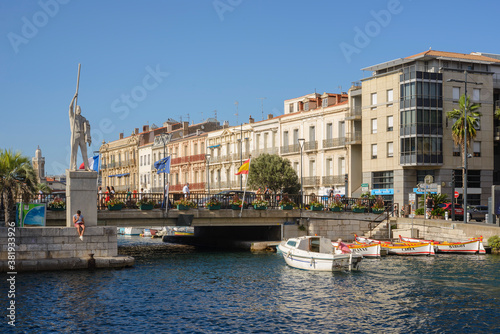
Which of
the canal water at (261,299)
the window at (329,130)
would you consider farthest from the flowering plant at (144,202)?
the window at (329,130)

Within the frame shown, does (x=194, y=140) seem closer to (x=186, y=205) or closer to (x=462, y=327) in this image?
(x=186, y=205)

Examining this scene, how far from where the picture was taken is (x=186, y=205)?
4331 centimetres

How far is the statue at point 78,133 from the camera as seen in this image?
1318 inches

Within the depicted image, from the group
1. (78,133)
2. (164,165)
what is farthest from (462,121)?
(78,133)

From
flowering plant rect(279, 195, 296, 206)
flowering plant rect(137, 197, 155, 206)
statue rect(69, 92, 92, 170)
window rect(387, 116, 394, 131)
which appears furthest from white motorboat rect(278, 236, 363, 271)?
window rect(387, 116, 394, 131)

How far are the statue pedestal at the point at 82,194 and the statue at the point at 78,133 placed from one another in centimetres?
91

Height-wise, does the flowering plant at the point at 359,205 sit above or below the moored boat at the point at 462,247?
above

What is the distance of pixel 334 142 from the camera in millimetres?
69750

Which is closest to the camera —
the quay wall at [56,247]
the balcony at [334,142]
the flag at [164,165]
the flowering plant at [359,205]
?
the quay wall at [56,247]

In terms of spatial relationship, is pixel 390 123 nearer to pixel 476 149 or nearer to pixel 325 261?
pixel 476 149

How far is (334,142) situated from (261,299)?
148ft

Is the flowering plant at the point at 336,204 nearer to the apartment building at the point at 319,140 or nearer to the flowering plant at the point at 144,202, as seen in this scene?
the flowering plant at the point at 144,202

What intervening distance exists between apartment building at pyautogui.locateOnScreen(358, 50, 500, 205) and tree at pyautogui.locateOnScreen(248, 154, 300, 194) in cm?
839

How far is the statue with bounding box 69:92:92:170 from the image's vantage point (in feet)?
110
